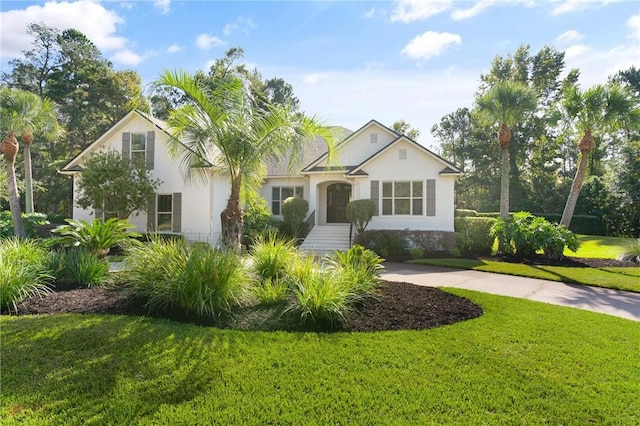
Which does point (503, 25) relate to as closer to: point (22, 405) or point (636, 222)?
point (22, 405)

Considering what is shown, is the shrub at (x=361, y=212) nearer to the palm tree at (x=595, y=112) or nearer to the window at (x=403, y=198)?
the window at (x=403, y=198)

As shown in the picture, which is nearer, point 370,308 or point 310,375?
point 310,375

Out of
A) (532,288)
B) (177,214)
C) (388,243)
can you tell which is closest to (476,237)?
(388,243)

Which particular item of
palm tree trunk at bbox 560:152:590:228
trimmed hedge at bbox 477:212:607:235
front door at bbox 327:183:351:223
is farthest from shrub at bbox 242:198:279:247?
trimmed hedge at bbox 477:212:607:235

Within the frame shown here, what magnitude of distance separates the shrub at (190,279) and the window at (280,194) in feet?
45.0

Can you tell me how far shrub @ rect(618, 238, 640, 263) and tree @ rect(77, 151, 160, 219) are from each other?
1940cm

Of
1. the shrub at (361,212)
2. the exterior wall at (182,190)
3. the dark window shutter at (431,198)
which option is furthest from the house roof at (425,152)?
the exterior wall at (182,190)

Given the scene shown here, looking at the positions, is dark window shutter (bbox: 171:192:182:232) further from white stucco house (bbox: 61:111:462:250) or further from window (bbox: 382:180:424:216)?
window (bbox: 382:180:424:216)

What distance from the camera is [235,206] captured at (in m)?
9.56

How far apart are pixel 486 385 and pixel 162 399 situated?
3.23 m

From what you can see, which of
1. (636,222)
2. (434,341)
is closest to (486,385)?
(434,341)

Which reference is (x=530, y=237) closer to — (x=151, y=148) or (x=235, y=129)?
(x=235, y=129)

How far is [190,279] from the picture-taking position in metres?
5.97

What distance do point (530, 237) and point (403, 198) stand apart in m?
5.40
